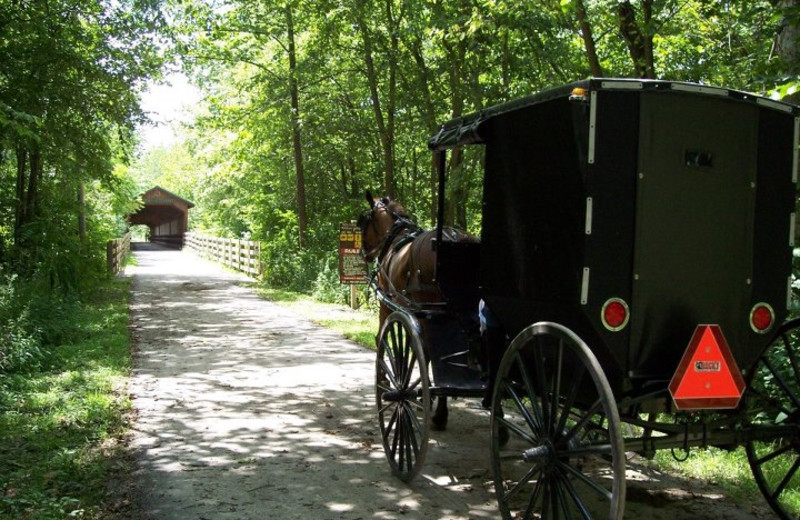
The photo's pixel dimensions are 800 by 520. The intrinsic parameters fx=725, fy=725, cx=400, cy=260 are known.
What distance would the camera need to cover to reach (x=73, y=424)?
661 cm

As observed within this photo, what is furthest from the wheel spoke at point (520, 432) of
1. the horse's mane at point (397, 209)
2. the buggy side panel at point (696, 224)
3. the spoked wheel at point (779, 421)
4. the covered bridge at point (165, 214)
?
the covered bridge at point (165, 214)

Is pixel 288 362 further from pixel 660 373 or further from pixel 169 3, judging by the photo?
pixel 169 3

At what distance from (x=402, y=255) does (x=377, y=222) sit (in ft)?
4.58

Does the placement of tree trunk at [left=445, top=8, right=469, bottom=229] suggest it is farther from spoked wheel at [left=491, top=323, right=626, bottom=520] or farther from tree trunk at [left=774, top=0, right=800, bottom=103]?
spoked wheel at [left=491, top=323, right=626, bottom=520]

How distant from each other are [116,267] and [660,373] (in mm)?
26395

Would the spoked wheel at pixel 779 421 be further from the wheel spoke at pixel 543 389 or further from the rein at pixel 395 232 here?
the rein at pixel 395 232

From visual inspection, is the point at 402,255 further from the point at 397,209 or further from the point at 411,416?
the point at 411,416

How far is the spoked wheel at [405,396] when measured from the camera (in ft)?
16.0

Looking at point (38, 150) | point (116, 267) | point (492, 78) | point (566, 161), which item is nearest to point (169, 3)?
point (38, 150)

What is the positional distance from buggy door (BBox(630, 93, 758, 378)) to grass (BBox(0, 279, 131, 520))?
11.7 feet

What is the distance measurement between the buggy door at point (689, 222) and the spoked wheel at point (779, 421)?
0.57m

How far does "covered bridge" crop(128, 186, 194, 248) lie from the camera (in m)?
62.3

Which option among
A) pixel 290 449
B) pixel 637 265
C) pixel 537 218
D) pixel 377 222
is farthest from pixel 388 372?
pixel 377 222

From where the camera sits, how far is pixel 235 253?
3095 cm
